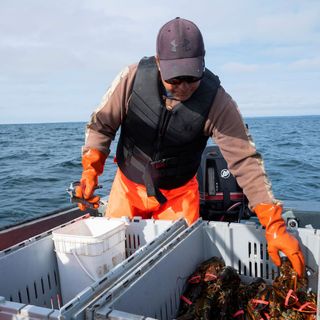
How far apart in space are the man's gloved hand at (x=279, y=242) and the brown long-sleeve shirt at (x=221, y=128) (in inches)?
13.0

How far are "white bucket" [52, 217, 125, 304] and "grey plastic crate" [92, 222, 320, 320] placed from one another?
20.9 inches

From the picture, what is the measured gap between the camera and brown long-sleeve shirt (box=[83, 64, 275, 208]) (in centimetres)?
308

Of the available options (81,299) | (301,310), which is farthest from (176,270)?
(81,299)

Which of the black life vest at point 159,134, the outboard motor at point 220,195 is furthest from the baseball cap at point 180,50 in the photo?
the outboard motor at point 220,195

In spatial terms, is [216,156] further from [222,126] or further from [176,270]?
[176,270]

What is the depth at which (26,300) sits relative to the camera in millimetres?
2445

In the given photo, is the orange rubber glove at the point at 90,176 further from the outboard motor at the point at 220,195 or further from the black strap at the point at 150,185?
the outboard motor at the point at 220,195

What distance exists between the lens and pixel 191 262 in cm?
280

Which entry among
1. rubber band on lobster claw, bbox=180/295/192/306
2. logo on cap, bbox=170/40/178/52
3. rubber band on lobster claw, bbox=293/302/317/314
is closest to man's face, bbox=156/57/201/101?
logo on cap, bbox=170/40/178/52

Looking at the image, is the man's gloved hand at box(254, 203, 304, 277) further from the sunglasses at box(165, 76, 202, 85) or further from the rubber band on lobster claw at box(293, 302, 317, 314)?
the sunglasses at box(165, 76, 202, 85)

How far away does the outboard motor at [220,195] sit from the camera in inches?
182

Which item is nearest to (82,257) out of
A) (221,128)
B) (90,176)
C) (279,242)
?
(90,176)

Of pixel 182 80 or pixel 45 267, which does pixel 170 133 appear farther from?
pixel 45 267

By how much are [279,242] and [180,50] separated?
1538 millimetres
